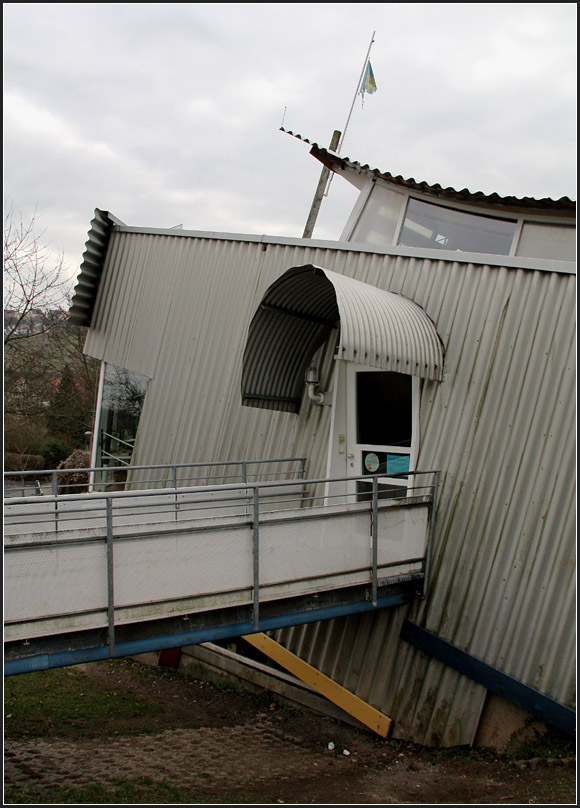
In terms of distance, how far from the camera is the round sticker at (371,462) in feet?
28.1

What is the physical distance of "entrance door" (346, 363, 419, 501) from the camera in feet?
26.6

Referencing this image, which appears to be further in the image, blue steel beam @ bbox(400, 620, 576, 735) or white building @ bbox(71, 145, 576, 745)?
white building @ bbox(71, 145, 576, 745)

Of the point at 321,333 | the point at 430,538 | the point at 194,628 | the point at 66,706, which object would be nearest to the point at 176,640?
the point at 194,628

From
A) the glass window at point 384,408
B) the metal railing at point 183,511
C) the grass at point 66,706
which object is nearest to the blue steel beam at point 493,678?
the metal railing at point 183,511

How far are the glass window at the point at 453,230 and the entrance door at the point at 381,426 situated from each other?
234 centimetres

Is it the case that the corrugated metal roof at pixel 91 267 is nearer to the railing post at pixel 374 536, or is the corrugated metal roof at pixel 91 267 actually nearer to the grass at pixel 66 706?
the grass at pixel 66 706

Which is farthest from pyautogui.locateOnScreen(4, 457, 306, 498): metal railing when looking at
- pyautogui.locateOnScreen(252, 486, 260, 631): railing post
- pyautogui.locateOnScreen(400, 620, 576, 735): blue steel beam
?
pyautogui.locateOnScreen(400, 620, 576, 735): blue steel beam

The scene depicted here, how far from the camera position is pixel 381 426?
28.0 feet

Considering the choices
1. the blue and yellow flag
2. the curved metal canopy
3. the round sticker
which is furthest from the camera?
the blue and yellow flag

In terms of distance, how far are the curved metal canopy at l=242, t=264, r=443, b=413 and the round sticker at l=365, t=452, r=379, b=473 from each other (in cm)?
144

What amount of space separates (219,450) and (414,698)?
465cm

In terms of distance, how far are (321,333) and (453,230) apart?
2.38 metres

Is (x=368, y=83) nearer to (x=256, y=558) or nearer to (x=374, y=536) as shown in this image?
(x=374, y=536)

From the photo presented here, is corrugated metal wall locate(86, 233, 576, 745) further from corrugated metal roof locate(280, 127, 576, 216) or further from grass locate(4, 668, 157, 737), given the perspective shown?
grass locate(4, 668, 157, 737)
